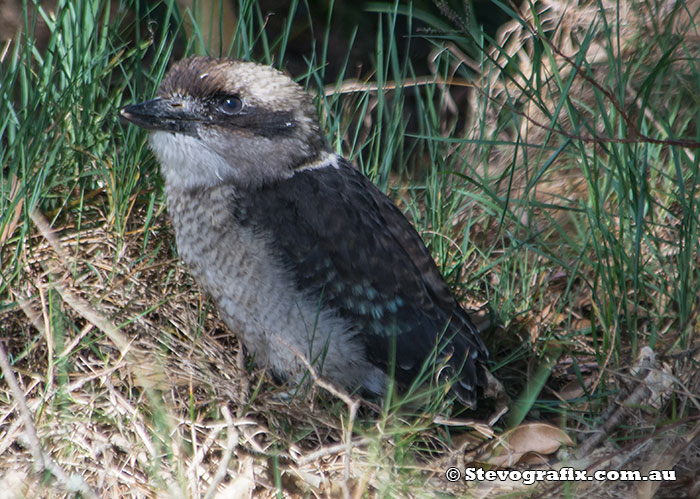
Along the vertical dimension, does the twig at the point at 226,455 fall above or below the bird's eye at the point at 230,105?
below

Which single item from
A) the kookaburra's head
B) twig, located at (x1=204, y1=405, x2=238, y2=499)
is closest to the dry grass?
twig, located at (x1=204, y1=405, x2=238, y2=499)

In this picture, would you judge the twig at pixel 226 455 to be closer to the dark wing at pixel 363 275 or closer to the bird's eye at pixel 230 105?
the dark wing at pixel 363 275

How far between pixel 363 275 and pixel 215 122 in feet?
2.61

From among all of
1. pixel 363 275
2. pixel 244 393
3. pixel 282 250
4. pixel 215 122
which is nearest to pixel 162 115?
pixel 215 122

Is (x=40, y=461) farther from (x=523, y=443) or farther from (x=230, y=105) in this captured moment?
(x=523, y=443)

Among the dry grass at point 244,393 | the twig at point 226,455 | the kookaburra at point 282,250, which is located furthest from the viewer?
the kookaburra at point 282,250

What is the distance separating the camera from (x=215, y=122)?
11.0 ft

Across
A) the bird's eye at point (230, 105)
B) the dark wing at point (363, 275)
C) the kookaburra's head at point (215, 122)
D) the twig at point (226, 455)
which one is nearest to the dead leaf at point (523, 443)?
the dark wing at point (363, 275)

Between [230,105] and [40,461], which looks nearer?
[40,461]

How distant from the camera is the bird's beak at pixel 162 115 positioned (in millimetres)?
3270

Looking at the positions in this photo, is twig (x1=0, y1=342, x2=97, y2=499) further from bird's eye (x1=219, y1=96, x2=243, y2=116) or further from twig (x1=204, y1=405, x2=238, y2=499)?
bird's eye (x1=219, y1=96, x2=243, y2=116)

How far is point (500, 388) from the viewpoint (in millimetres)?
3320

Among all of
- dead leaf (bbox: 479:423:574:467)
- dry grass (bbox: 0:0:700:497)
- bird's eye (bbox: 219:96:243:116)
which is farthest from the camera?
bird's eye (bbox: 219:96:243:116)

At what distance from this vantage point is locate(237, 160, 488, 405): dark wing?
326 cm
